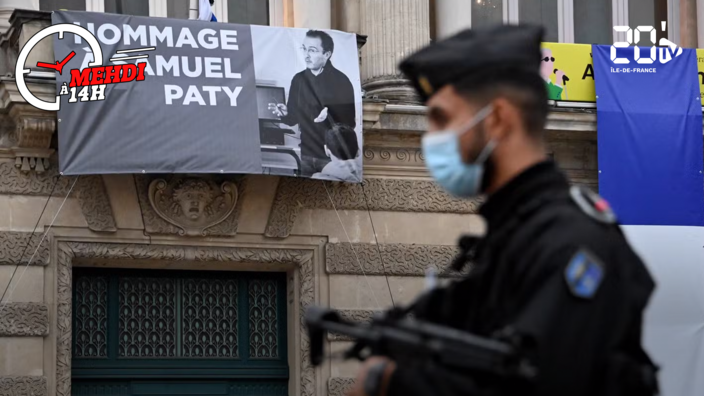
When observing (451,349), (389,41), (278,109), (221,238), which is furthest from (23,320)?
(451,349)

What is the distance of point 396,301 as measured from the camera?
16.1 meters

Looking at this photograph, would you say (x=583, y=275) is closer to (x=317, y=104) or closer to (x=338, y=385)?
(x=317, y=104)

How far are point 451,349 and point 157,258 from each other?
39.8ft

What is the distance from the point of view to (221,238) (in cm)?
1570

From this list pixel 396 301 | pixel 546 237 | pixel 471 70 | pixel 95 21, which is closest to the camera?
pixel 546 237

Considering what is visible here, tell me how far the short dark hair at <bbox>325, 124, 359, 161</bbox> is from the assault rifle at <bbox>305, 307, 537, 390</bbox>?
37.7ft

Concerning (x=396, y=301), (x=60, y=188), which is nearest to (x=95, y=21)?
(x=60, y=188)

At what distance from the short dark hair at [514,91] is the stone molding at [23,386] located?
1135 cm

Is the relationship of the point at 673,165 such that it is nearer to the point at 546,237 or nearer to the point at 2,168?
the point at 2,168

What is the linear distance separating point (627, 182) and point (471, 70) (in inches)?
502

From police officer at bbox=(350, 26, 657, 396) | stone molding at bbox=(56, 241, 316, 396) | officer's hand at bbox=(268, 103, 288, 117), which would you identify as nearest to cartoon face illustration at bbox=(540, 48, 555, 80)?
officer's hand at bbox=(268, 103, 288, 117)

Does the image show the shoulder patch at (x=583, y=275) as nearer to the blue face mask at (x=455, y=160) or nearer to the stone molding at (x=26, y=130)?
the blue face mask at (x=455, y=160)

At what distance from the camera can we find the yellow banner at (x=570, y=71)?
16688 millimetres

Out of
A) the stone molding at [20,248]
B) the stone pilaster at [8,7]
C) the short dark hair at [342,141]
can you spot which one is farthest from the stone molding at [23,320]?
the short dark hair at [342,141]
